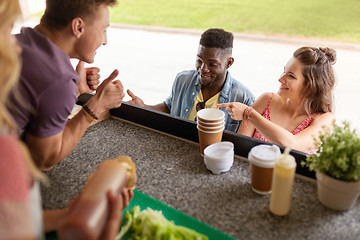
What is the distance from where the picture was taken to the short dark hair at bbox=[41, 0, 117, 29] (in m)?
1.12

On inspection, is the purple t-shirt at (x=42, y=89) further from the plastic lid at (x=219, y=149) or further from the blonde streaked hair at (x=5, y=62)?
the plastic lid at (x=219, y=149)

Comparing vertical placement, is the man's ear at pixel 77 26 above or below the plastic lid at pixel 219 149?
above

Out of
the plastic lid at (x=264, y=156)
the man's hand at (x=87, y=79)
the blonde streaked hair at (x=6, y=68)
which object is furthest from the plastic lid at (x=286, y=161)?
the man's hand at (x=87, y=79)

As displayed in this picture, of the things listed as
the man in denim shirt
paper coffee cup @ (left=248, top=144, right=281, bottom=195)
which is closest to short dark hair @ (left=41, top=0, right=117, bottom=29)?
the man in denim shirt

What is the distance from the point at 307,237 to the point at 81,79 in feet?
3.83

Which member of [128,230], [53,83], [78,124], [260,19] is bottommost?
[260,19]

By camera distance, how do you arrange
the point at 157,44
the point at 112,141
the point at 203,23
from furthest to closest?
the point at 203,23
the point at 157,44
the point at 112,141

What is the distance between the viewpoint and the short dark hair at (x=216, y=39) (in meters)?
1.83

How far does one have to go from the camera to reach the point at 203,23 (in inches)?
386

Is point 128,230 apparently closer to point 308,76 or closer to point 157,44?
point 308,76

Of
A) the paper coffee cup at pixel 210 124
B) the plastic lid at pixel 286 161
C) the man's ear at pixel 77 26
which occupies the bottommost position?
the paper coffee cup at pixel 210 124

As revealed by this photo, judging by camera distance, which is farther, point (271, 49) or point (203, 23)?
point (203, 23)

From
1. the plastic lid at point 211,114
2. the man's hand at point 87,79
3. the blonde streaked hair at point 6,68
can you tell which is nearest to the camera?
the blonde streaked hair at point 6,68

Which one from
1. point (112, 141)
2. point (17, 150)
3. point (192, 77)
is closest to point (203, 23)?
point (192, 77)
